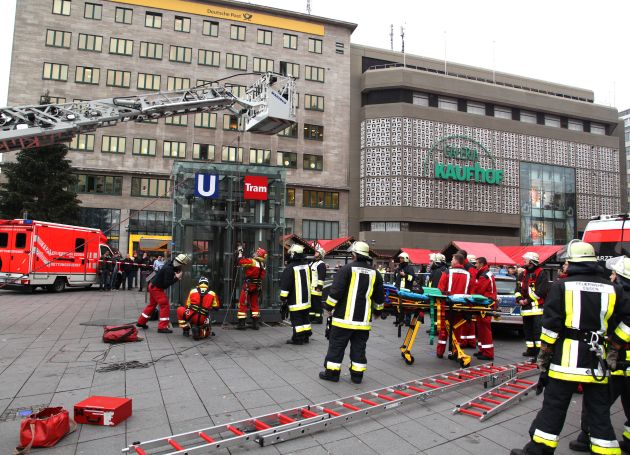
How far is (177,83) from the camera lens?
40344mm

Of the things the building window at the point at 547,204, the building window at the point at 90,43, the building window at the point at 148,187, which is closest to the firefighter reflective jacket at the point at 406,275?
the building window at the point at 148,187

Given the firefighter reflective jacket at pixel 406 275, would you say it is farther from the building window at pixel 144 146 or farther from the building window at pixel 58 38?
the building window at pixel 58 38

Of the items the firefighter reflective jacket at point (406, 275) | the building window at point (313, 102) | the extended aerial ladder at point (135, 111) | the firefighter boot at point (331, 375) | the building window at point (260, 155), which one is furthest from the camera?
the building window at point (313, 102)

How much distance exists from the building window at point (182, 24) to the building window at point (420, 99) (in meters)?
23.4

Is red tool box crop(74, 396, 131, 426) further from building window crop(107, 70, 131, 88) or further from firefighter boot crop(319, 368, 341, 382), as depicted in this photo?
building window crop(107, 70, 131, 88)

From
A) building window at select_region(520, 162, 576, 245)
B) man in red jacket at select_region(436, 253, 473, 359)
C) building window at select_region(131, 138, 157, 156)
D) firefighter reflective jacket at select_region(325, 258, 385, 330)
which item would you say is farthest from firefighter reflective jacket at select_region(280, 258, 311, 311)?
building window at select_region(520, 162, 576, 245)

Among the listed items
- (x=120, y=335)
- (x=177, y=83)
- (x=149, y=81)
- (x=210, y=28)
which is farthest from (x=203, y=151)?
(x=120, y=335)

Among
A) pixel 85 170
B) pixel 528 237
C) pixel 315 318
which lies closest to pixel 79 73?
pixel 85 170

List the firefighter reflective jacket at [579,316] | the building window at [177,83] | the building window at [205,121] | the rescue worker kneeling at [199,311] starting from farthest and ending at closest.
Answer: the building window at [205,121] → the building window at [177,83] → the rescue worker kneeling at [199,311] → the firefighter reflective jacket at [579,316]

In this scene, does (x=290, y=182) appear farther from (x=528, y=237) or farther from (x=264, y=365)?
(x=264, y=365)

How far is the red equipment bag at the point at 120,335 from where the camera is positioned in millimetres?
8406

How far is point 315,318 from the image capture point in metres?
9.98

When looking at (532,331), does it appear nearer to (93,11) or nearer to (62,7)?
(93,11)

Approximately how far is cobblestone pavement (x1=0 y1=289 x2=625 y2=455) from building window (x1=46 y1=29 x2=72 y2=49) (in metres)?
36.8
